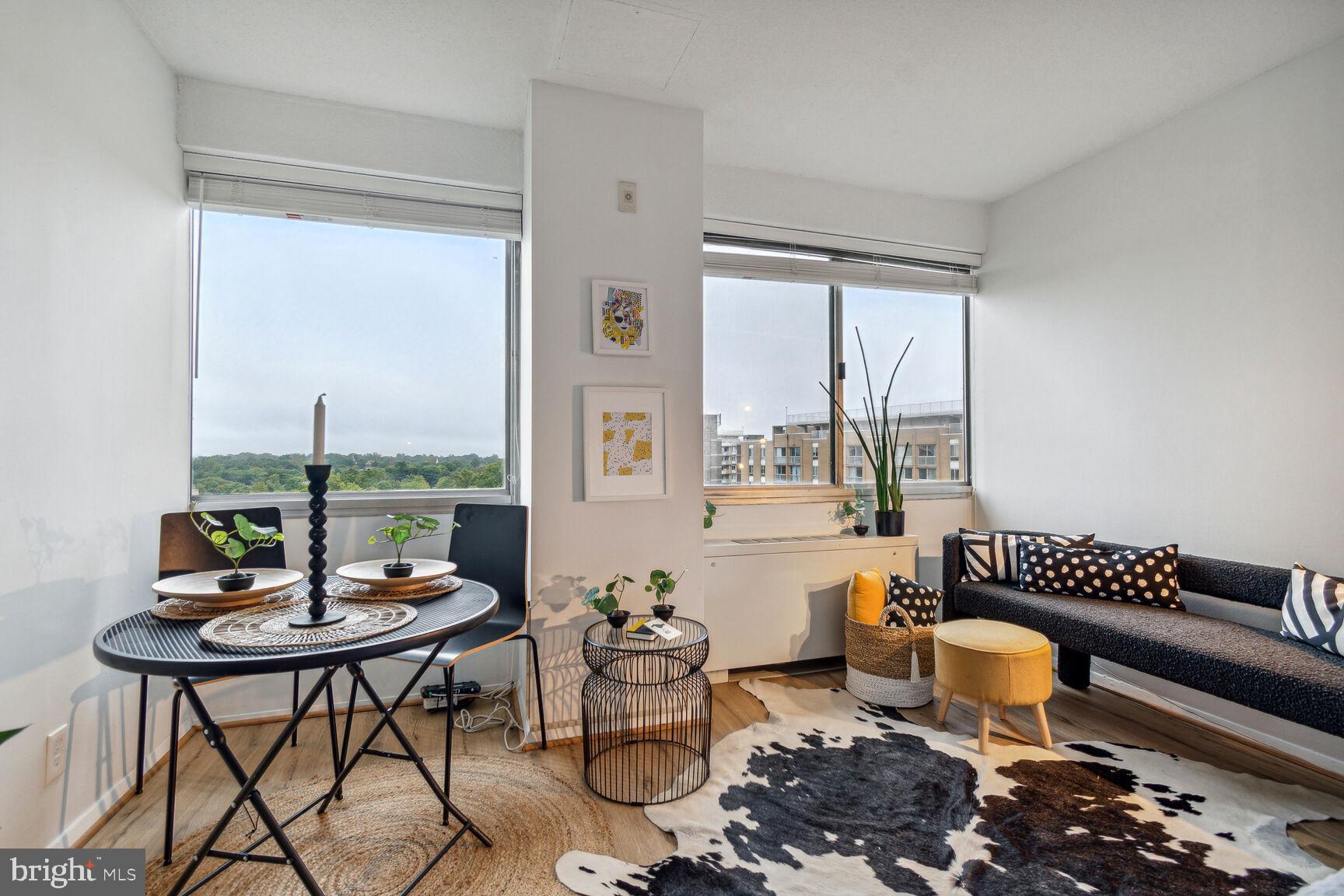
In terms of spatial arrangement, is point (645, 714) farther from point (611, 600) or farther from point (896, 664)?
point (896, 664)

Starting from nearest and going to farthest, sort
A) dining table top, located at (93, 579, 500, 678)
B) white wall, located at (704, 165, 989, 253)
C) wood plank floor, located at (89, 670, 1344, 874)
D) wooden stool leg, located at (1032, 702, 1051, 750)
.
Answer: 1. dining table top, located at (93, 579, 500, 678)
2. wood plank floor, located at (89, 670, 1344, 874)
3. wooden stool leg, located at (1032, 702, 1051, 750)
4. white wall, located at (704, 165, 989, 253)

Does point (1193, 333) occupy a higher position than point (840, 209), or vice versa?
point (840, 209)

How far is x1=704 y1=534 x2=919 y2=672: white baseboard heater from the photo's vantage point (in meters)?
3.22

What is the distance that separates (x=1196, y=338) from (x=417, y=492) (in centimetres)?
369

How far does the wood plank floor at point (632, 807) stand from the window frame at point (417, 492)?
916 millimetres

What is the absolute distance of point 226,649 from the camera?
1379 millimetres

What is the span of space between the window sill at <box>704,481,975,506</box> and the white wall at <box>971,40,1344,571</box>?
0.48m

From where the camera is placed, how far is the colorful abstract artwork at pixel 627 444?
272 cm

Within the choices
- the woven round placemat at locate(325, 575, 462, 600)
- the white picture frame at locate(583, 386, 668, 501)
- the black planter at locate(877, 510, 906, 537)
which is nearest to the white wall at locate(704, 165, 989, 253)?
the white picture frame at locate(583, 386, 668, 501)

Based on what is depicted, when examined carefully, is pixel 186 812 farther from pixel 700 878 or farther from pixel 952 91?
pixel 952 91

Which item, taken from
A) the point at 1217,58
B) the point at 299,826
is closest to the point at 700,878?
the point at 299,826

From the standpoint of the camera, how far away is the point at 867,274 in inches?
154

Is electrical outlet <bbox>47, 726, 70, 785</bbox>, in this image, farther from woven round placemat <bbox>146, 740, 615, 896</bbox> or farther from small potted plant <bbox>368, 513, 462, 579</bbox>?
small potted plant <bbox>368, 513, 462, 579</bbox>

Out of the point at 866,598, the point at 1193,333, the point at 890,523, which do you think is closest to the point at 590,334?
the point at 866,598
